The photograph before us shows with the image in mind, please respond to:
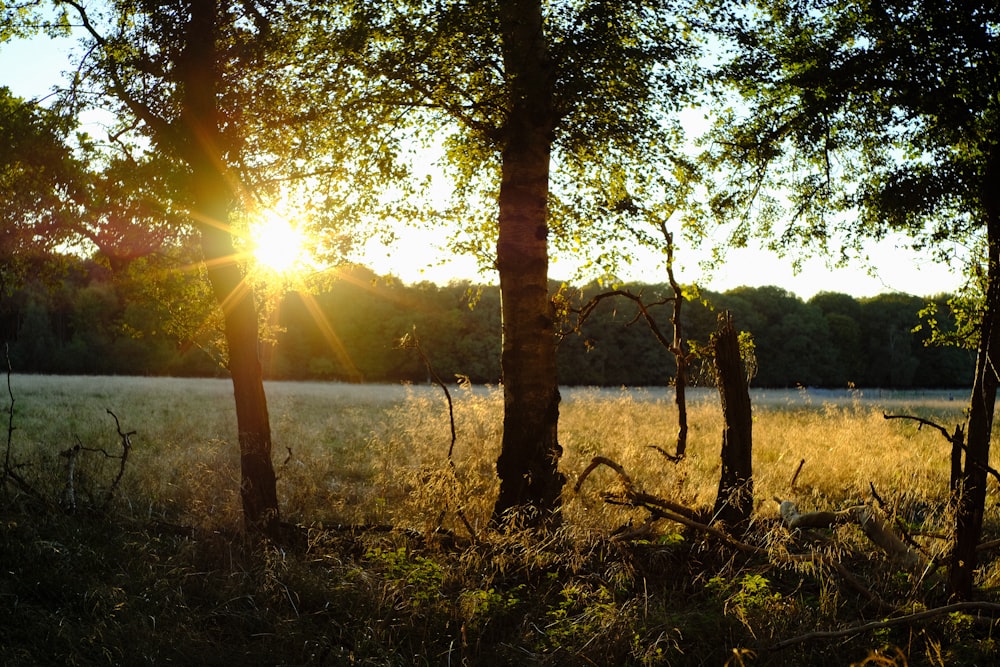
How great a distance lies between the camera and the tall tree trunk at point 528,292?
7.94 metres

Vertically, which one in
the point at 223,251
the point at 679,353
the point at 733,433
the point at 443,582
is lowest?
the point at 443,582

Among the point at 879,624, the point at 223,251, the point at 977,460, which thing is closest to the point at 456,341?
the point at 223,251

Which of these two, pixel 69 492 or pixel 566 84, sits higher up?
pixel 566 84

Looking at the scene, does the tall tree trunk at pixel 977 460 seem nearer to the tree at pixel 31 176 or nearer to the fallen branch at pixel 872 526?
the fallen branch at pixel 872 526

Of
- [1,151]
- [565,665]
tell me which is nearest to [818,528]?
[565,665]

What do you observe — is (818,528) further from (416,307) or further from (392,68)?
(416,307)

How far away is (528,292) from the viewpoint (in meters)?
8.05

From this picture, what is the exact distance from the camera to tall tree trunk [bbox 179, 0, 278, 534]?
8.11 meters

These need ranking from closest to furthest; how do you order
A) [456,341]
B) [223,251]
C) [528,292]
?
[528,292] → [223,251] → [456,341]

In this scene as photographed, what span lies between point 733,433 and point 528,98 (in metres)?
3.94

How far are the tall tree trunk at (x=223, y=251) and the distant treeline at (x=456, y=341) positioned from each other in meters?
48.5

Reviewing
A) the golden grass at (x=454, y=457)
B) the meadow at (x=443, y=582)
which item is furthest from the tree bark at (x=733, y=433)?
the golden grass at (x=454, y=457)

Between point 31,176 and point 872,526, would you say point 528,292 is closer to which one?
point 872,526

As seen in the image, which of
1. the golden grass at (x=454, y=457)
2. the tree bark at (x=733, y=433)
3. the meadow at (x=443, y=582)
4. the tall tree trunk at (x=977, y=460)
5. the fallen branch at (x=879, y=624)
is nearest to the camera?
the fallen branch at (x=879, y=624)
